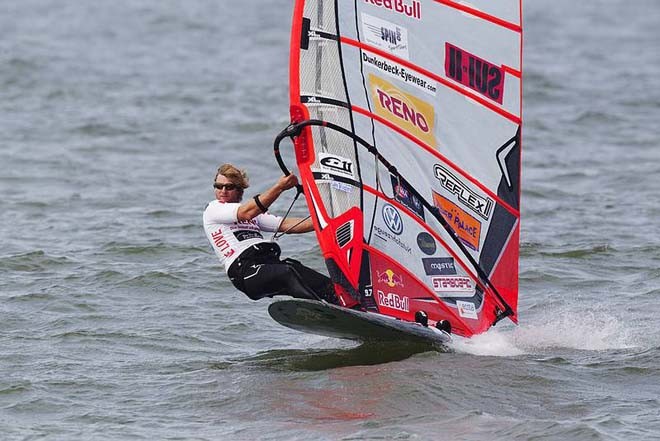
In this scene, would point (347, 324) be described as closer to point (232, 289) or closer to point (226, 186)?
point (226, 186)

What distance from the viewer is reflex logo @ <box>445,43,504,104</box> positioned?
923 centimetres

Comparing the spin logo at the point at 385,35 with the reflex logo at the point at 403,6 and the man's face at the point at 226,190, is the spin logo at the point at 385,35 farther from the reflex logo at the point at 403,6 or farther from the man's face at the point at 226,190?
the man's face at the point at 226,190

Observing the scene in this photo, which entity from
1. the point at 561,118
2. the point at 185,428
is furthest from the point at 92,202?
the point at 561,118

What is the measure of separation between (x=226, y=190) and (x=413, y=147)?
1.38 metres

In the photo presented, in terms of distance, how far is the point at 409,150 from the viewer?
9297mm

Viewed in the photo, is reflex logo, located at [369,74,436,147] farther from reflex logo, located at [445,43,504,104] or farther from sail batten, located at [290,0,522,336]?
reflex logo, located at [445,43,504,104]

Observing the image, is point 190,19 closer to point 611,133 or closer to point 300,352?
point 611,133

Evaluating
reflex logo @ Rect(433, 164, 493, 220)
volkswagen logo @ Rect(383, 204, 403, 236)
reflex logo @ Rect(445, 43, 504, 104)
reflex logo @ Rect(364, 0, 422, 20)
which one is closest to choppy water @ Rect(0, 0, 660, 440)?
volkswagen logo @ Rect(383, 204, 403, 236)

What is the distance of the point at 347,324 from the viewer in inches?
357

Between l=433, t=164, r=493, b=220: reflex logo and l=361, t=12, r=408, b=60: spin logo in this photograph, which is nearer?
l=361, t=12, r=408, b=60: spin logo

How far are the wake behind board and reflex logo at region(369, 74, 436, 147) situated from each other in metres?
1.34

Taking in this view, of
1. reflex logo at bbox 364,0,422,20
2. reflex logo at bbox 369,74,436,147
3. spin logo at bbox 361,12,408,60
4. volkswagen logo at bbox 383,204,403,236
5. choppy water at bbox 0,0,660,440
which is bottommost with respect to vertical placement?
choppy water at bbox 0,0,660,440

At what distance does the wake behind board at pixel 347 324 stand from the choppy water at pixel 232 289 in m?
0.17

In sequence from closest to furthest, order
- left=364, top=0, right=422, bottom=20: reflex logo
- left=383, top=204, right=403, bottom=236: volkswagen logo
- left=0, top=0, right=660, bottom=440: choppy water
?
1. left=0, top=0, right=660, bottom=440: choppy water
2. left=364, top=0, right=422, bottom=20: reflex logo
3. left=383, top=204, right=403, bottom=236: volkswagen logo
